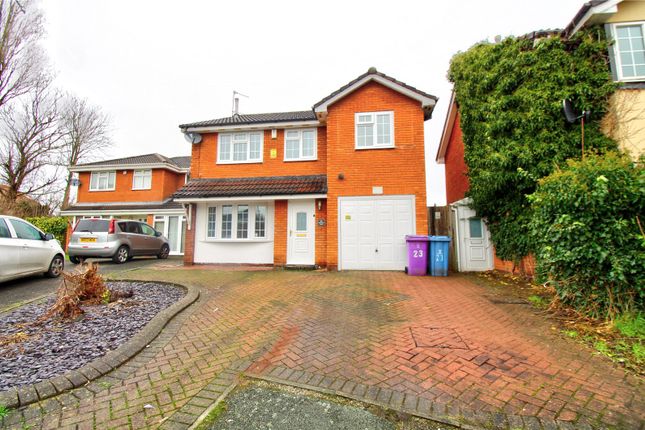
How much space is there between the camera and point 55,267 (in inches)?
307

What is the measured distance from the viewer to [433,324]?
168 inches

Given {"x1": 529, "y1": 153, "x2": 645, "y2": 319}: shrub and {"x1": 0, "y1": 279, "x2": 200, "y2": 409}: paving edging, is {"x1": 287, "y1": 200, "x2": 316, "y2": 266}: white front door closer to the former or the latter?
{"x1": 0, "y1": 279, "x2": 200, "y2": 409}: paving edging

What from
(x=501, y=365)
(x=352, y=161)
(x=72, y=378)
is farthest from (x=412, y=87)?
(x=72, y=378)

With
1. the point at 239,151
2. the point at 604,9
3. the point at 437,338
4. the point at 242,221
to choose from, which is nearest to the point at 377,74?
the point at 604,9

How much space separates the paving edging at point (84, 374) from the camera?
8.02ft

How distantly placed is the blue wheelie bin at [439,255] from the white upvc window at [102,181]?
67.5 feet

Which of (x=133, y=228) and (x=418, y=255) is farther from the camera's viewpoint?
(x=133, y=228)

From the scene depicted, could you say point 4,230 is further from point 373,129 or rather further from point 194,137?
point 373,129

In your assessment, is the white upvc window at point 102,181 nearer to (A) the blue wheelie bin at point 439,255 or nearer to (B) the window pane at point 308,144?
(B) the window pane at point 308,144

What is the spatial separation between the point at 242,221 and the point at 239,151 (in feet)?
9.73

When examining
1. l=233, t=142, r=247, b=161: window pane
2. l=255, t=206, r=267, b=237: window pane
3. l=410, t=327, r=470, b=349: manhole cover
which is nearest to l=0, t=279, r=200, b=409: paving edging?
l=410, t=327, r=470, b=349: manhole cover

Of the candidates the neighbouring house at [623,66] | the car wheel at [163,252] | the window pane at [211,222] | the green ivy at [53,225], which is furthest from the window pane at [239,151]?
the green ivy at [53,225]

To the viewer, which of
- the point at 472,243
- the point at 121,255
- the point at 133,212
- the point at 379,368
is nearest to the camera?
the point at 379,368

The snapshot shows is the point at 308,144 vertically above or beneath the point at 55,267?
above
